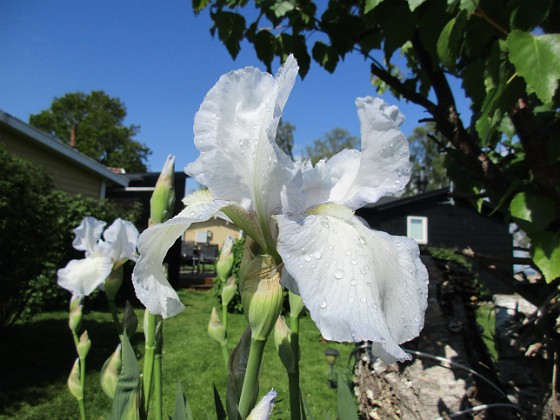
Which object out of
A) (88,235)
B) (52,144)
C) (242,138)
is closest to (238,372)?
(242,138)

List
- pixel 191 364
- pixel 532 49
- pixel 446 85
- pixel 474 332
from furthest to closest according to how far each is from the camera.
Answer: pixel 191 364 < pixel 446 85 < pixel 474 332 < pixel 532 49

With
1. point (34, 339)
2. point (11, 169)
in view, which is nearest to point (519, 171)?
point (11, 169)

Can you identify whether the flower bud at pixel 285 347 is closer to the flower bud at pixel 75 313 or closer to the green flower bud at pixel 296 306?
the green flower bud at pixel 296 306

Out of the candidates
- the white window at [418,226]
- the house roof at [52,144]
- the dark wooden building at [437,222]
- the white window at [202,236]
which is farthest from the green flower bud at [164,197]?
the white window at [202,236]

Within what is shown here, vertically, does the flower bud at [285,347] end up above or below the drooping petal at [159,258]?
below

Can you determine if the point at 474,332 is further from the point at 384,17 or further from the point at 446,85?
the point at 384,17

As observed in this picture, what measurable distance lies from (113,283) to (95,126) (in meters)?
36.3

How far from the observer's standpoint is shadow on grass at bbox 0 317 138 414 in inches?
161

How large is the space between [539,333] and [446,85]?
3.81 ft

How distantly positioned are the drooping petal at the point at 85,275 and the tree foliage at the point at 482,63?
1360mm

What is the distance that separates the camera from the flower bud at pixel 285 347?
0.97 meters

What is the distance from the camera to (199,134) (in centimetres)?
80

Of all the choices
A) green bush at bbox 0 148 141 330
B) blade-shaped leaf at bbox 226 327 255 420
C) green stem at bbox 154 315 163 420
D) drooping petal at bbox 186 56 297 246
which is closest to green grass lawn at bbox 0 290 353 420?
green bush at bbox 0 148 141 330

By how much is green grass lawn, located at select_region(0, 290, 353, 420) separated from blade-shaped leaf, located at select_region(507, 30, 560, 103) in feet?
7.58
